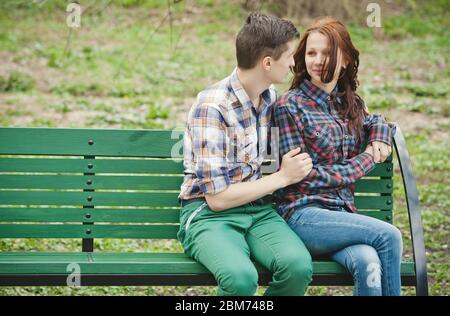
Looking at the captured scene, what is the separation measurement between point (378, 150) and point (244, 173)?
0.77m

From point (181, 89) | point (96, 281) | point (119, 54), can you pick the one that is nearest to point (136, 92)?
point (181, 89)

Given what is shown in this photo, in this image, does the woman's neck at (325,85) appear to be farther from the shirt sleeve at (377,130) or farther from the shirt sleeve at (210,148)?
the shirt sleeve at (210,148)

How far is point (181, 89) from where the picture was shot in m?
8.95

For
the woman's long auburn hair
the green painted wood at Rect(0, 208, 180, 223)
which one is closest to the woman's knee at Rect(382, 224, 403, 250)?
the woman's long auburn hair

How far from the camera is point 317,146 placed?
3854 millimetres

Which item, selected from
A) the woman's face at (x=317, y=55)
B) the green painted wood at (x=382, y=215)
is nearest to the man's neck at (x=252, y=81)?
the woman's face at (x=317, y=55)

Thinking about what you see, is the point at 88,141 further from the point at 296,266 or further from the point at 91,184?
the point at 296,266

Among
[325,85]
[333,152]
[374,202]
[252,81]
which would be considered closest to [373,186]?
[374,202]

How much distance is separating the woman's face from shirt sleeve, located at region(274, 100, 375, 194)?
24 centimetres

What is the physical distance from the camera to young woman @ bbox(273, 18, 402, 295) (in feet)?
11.9

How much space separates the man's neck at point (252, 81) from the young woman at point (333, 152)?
168 mm

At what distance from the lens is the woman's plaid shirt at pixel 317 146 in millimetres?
3836
